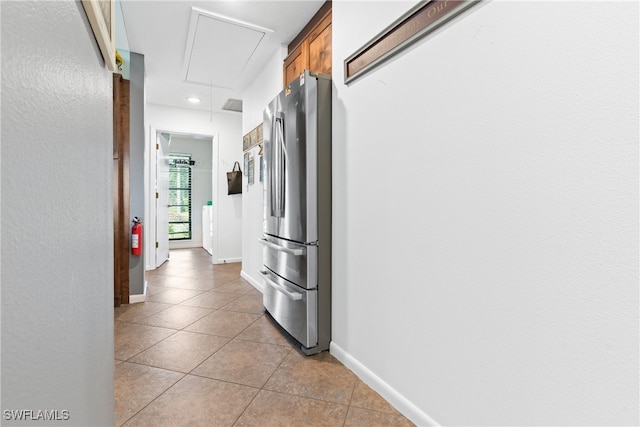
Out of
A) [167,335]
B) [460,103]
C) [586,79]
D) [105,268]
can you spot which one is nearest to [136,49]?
[167,335]

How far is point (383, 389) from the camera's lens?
5.14 feet

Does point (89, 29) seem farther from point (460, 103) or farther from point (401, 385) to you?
point (401, 385)

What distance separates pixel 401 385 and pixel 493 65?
1.42m

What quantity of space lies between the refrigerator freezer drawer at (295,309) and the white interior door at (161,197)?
10.9 ft

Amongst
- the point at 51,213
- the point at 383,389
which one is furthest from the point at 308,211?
the point at 51,213

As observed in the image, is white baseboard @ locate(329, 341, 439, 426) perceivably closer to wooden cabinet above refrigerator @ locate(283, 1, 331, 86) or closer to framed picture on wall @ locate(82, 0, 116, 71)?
framed picture on wall @ locate(82, 0, 116, 71)

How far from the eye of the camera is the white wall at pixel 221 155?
16.7 ft

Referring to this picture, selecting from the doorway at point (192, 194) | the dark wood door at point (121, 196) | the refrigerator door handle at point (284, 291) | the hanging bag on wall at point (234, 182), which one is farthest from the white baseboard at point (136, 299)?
the doorway at point (192, 194)

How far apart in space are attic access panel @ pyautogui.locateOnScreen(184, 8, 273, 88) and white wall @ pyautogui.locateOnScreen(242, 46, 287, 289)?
0.25 metres

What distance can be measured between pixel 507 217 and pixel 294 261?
143cm

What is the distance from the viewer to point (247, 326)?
8.20 ft

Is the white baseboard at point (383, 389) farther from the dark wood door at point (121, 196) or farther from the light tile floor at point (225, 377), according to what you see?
the dark wood door at point (121, 196)

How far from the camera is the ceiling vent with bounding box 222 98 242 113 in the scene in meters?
4.72

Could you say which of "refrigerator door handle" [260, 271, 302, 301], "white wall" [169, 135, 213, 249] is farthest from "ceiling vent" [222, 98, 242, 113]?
"refrigerator door handle" [260, 271, 302, 301]
